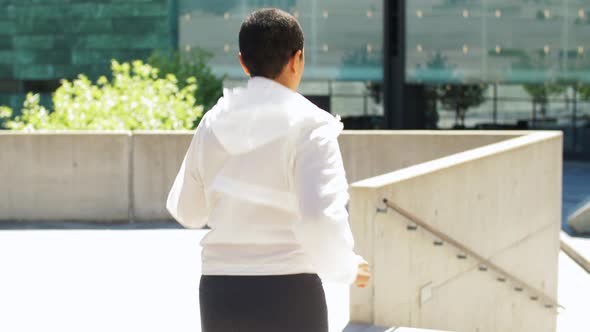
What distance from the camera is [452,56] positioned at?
28391mm

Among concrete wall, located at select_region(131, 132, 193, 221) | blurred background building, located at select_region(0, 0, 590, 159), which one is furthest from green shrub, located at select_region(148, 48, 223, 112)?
concrete wall, located at select_region(131, 132, 193, 221)

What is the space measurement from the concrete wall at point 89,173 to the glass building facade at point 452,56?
1621cm

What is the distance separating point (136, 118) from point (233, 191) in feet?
42.0

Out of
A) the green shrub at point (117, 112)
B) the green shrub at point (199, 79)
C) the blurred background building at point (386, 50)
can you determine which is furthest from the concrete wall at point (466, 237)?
the blurred background building at point (386, 50)

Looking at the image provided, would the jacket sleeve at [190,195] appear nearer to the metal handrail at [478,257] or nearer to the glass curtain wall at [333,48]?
the metal handrail at [478,257]

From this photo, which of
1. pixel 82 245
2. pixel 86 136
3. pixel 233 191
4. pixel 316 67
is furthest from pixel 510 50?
pixel 233 191

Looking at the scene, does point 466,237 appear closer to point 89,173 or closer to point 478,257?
point 478,257

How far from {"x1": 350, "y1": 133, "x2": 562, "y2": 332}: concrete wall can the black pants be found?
400cm

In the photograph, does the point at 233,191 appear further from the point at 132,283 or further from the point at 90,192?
the point at 90,192

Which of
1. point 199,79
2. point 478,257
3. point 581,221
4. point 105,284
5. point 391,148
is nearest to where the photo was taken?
point 105,284

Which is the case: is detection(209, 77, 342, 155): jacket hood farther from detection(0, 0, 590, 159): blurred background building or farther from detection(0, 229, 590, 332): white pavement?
detection(0, 0, 590, 159): blurred background building

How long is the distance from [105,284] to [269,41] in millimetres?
6399

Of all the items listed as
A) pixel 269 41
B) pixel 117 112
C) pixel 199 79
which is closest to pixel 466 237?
pixel 269 41

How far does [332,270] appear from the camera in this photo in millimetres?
2801
